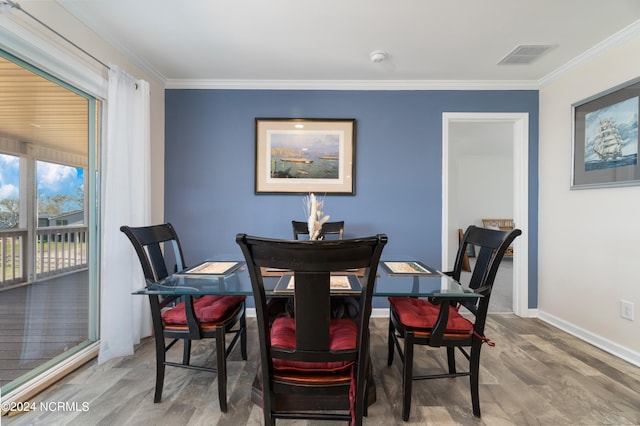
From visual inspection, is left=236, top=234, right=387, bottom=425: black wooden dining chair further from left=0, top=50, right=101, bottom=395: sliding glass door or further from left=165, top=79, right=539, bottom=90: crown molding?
left=165, top=79, right=539, bottom=90: crown molding

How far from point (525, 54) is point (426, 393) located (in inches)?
113

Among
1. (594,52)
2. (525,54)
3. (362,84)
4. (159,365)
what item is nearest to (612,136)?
(594,52)

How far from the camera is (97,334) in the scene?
7.07 ft

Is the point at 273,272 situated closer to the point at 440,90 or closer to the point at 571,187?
the point at 440,90

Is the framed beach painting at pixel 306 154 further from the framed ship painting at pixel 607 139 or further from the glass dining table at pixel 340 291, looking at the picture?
the framed ship painting at pixel 607 139

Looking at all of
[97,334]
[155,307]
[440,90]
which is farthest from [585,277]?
[97,334]

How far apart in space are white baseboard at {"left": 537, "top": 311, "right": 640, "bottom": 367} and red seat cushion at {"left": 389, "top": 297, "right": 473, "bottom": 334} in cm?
163

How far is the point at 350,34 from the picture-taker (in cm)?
211

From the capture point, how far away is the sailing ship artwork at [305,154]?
2902 millimetres

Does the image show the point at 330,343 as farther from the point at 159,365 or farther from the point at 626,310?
the point at 626,310

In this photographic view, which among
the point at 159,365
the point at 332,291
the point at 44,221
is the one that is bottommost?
the point at 159,365

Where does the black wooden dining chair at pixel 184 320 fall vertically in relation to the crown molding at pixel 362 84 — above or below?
below

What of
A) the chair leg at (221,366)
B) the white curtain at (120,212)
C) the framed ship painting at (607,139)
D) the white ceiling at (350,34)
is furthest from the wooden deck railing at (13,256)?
the framed ship painting at (607,139)

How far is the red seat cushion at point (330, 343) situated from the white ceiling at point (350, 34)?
2027 mm
